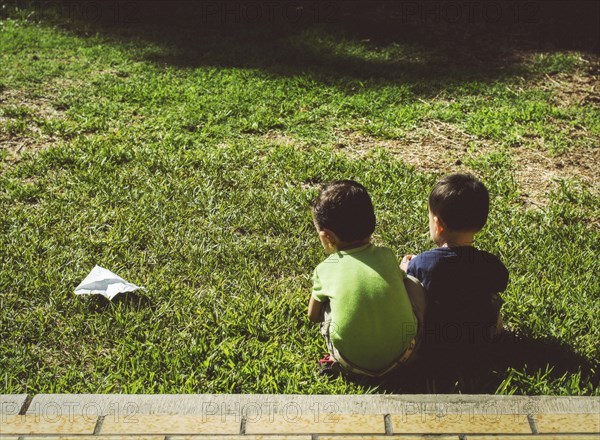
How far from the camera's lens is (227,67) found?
6.45 metres

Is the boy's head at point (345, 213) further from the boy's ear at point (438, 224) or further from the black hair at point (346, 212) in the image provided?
the boy's ear at point (438, 224)

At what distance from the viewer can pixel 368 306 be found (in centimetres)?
252

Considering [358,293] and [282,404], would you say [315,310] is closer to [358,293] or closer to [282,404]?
[358,293]

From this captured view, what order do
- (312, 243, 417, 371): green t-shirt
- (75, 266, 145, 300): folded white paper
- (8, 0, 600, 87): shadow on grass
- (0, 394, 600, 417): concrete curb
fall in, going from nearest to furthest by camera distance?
(0, 394, 600, 417): concrete curb
(312, 243, 417, 371): green t-shirt
(75, 266, 145, 300): folded white paper
(8, 0, 600, 87): shadow on grass

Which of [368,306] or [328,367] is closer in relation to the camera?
[368,306]

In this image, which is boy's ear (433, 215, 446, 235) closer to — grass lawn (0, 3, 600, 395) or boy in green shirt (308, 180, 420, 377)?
boy in green shirt (308, 180, 420, 377)

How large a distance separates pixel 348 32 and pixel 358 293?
18.3 ft

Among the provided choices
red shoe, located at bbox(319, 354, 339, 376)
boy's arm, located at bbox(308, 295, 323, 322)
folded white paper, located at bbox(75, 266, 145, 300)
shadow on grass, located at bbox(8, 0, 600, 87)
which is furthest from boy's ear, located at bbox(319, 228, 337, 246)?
shadow on grass, located at bbox(8, 0, 600, 87)

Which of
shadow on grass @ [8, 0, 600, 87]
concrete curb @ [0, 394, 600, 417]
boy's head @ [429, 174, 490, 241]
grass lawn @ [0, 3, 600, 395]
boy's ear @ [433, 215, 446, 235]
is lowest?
shadow on grass @ [8, 0, 600, 87]

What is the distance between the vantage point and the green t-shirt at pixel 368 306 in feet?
8.29

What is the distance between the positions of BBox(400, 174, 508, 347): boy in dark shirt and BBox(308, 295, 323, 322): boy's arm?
448 mm

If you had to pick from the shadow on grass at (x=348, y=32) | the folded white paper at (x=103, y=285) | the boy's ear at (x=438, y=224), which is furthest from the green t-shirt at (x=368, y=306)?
the shadow on grass at (x=348, y=32)

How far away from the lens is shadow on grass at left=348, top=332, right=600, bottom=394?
106 inches

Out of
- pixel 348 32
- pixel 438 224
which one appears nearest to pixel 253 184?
pixel 438 224
